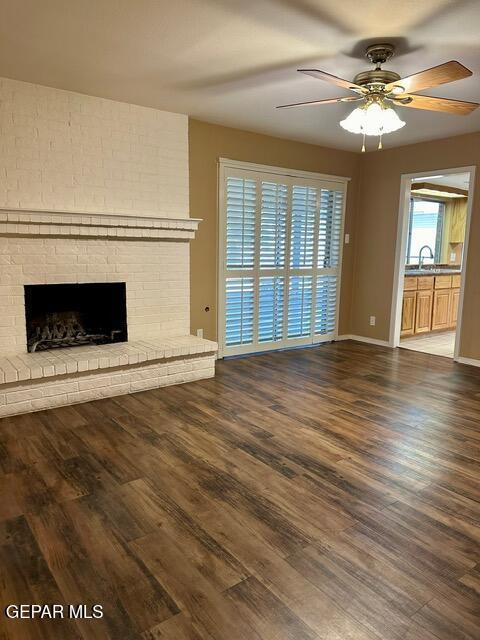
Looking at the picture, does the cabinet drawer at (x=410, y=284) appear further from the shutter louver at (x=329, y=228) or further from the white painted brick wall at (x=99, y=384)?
the white painted brick wall at (x=99, y=384)

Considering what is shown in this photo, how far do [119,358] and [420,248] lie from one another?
240 inches

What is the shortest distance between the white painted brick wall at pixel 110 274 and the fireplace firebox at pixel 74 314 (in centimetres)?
7

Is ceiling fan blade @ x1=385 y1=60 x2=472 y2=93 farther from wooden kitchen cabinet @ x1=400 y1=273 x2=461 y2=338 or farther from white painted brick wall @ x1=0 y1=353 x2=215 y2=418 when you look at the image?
wooden kitchen cabinet @ x1=400 y1=273 x2=461 y2=338

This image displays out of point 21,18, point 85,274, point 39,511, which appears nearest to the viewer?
point 39,511

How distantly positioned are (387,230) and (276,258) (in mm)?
1588

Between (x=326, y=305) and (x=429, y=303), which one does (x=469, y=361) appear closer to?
(x=429, y=303)

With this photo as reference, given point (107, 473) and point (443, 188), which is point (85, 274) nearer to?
point (107, 473)

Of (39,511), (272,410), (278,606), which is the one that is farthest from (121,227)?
(278,606)

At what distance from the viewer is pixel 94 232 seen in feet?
12.8

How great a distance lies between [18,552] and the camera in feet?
5.95

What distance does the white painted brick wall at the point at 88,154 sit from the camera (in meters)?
3.56

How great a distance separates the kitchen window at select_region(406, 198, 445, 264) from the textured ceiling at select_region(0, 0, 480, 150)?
3850mm

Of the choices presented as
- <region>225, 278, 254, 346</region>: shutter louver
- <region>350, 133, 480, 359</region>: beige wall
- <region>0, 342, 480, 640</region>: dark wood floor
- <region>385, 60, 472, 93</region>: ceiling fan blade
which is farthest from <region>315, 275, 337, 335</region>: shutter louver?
<region>385, 60, 472, 93</region>: ceiling fan blade

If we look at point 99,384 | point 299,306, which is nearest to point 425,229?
point 299,306
